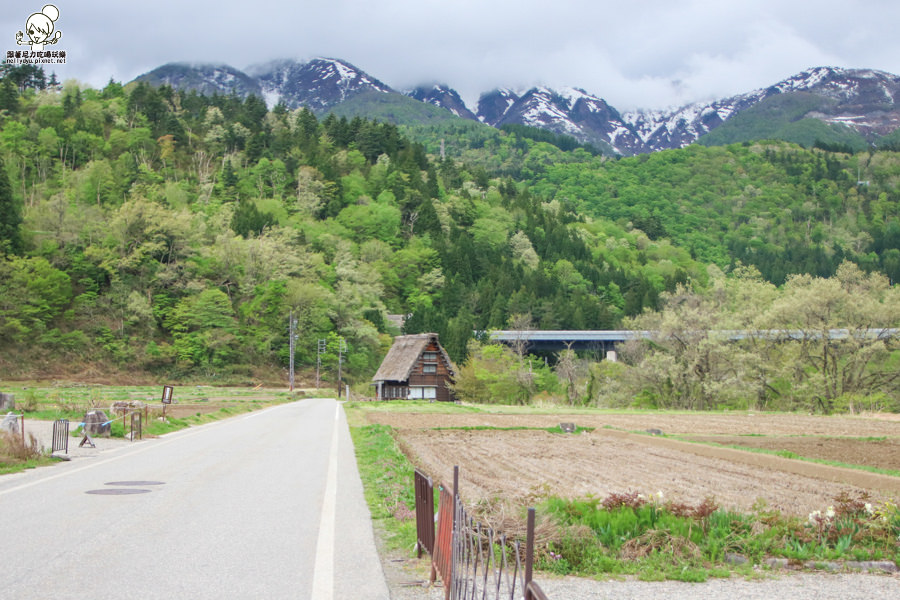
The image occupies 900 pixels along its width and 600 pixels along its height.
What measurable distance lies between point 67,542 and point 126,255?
94.0 metres

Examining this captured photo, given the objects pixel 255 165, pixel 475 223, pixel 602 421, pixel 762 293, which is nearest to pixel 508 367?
pixel 762 293

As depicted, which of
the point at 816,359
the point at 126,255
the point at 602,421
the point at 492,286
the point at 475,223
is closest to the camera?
the point at 602,421

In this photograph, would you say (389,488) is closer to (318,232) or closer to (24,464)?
(24,464)

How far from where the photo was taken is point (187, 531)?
901 cm

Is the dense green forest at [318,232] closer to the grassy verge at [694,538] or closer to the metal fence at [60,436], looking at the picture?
the metal fence at [60,436]

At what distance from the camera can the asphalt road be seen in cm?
669

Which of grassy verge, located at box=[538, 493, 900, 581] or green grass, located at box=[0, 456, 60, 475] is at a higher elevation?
grassy verge, located at box=[538, 493, 900, 581]

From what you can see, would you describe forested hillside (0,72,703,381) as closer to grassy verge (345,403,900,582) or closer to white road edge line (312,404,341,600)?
white road edge line (312,404,341,600)

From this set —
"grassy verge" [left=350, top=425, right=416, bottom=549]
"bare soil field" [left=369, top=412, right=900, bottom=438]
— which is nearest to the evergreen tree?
"bare soil field" [left=369, top=412, right=900, bottom=438]

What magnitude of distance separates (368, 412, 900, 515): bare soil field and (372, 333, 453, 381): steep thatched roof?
40113mm

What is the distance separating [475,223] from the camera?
472 ft

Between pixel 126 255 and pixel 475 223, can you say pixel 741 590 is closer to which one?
pixel 126 255

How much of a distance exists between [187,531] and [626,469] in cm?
1115

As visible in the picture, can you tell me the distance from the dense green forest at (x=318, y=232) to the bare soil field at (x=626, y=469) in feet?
201
